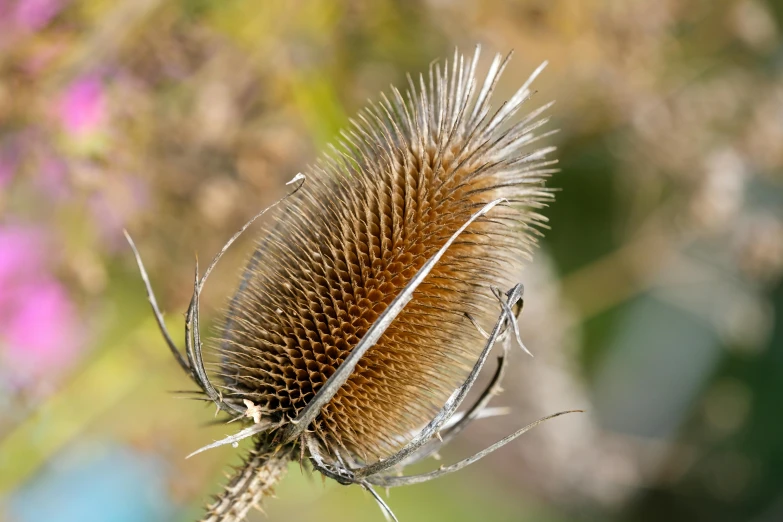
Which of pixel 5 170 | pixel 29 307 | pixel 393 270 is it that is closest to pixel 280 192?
pixel 5 170

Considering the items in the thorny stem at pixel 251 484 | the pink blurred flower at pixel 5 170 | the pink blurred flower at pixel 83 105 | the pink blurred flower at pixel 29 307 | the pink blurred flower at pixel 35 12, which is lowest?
the thorny stem at pixel 251 484

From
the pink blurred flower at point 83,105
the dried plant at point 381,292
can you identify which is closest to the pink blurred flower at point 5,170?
the pink blurred flower at point 83,105

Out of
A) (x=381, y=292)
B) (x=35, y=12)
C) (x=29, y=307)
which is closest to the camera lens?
(x=381, y=292)

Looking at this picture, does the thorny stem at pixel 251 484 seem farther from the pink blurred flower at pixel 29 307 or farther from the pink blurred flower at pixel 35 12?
the pink blurred flower at pixel 35 12

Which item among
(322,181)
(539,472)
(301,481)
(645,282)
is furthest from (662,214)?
(322,181)

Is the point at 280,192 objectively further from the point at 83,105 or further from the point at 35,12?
the point at 35,12

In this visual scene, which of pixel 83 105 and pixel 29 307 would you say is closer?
pixel 83 105
